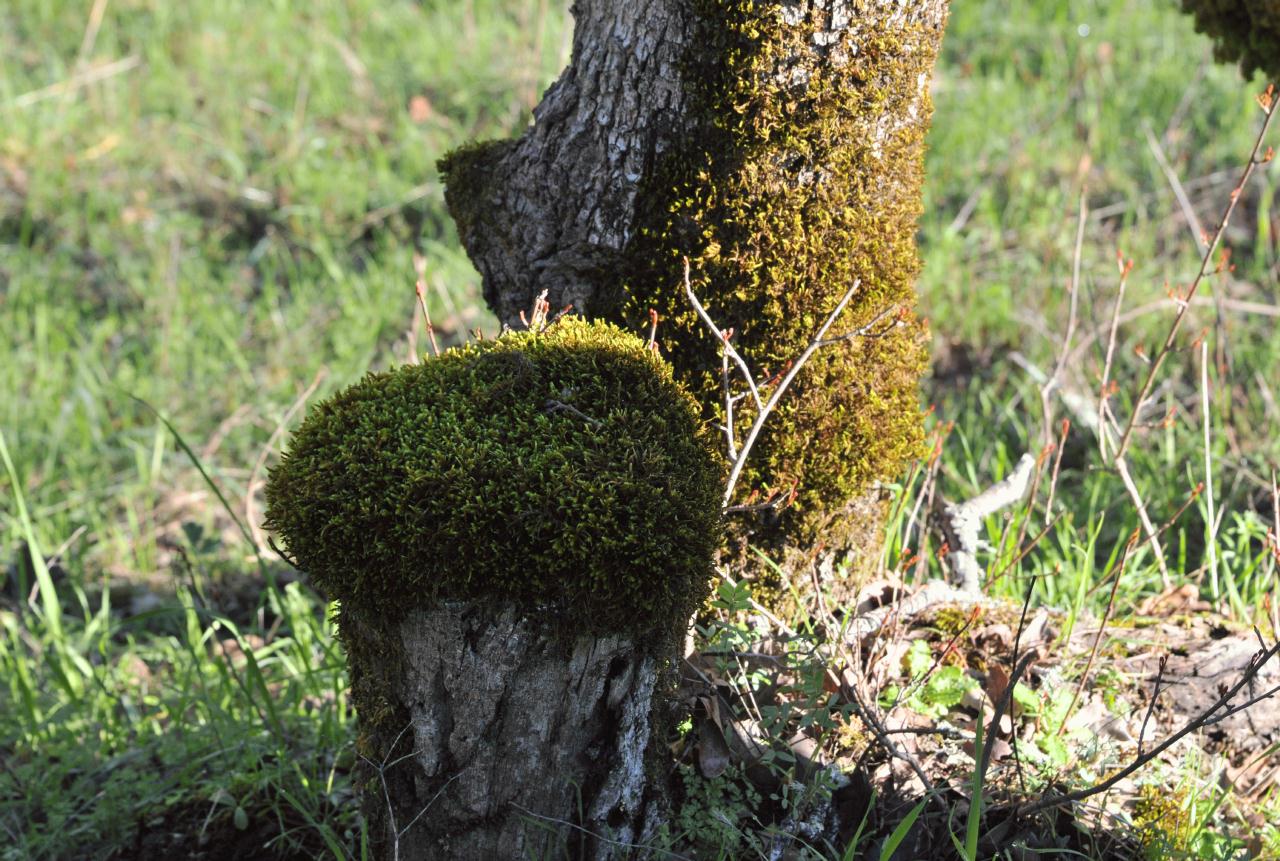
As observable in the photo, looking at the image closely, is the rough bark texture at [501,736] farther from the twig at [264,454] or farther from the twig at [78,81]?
the twig at [78,81]

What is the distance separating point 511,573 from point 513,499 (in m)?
0.12

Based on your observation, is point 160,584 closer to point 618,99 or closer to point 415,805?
point 415,805

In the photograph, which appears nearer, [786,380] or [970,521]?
[786,380]

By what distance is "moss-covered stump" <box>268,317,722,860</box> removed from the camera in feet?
6.30

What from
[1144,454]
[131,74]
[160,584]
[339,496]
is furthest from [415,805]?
[131,74]

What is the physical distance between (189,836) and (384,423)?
1278 mm

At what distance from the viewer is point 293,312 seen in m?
5.29

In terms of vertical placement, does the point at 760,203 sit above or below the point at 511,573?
above

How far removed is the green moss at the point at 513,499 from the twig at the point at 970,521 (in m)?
1.03

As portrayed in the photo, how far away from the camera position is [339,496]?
1971mm

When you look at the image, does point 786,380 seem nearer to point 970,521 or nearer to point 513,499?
point 513,499

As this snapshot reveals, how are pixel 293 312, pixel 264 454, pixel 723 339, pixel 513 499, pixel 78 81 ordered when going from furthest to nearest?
1. pixel 78 81
2. pixel 293 312
3. pixel 264 454
4. pixel 723 339
5. pixel 513 499

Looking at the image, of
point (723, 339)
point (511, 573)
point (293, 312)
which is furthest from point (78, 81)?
point (511, 573)

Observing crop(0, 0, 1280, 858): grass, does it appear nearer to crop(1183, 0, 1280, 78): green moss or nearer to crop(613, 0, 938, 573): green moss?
crop(613, 0, 938, 573): green moss
